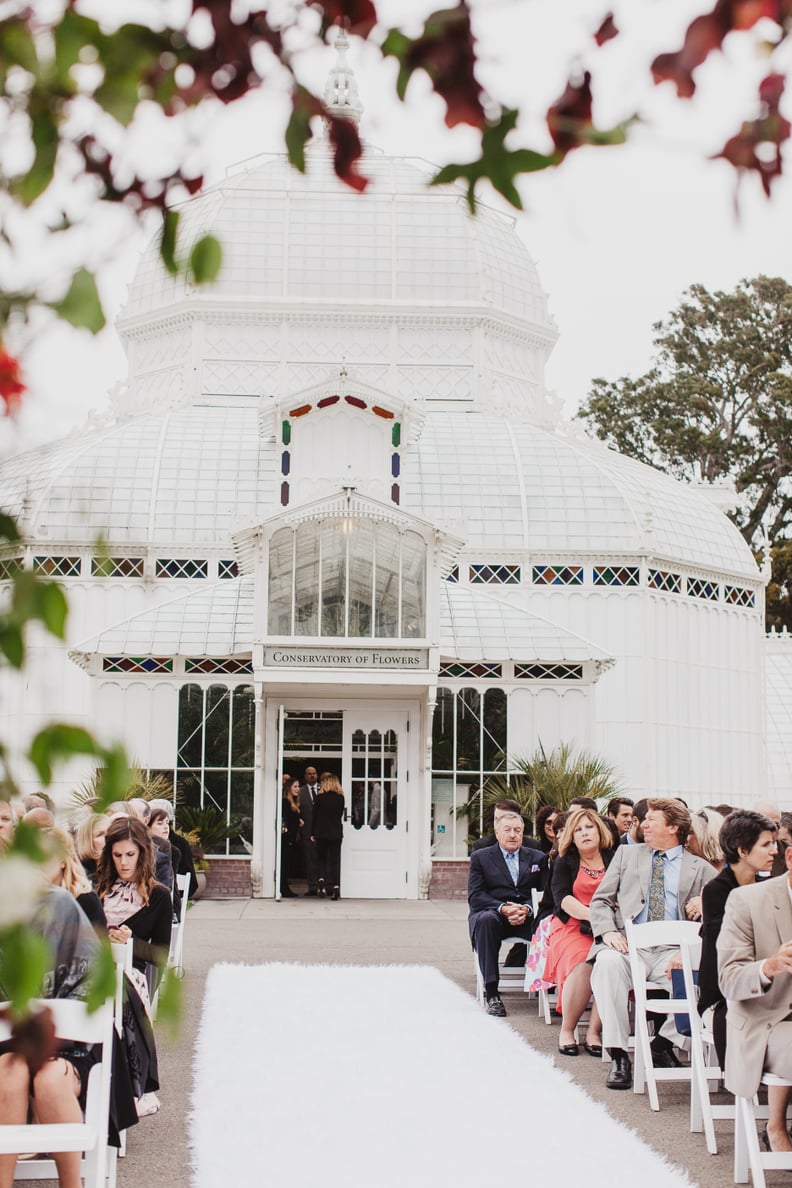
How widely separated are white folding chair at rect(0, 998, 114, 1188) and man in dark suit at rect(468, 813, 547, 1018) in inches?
222

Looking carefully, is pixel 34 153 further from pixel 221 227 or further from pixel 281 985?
pixel 221 227

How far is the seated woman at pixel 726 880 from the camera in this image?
734cm

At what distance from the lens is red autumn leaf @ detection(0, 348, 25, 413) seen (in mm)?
1727

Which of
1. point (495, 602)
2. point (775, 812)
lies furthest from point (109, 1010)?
point (495, 602)

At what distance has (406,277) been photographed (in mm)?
31984

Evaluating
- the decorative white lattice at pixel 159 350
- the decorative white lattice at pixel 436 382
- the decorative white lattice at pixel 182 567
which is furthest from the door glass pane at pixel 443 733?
the decorative white lattice at pixel 159 350

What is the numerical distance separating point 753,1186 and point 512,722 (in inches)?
624

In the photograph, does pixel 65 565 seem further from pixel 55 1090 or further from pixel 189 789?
pixel 55 1090

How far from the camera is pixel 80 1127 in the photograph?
5.51m

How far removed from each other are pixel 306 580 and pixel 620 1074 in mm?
12337

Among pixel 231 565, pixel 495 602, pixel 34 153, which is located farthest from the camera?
pixel 231 565

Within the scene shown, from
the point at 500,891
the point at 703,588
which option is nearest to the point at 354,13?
the point at 500,891

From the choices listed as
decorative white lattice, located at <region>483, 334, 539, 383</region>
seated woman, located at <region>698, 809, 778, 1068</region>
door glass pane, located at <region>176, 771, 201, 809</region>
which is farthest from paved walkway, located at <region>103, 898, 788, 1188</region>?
decorative white lattice, located at <region>483, 334, 539, 383</region>

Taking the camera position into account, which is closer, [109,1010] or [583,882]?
[109,1010]
